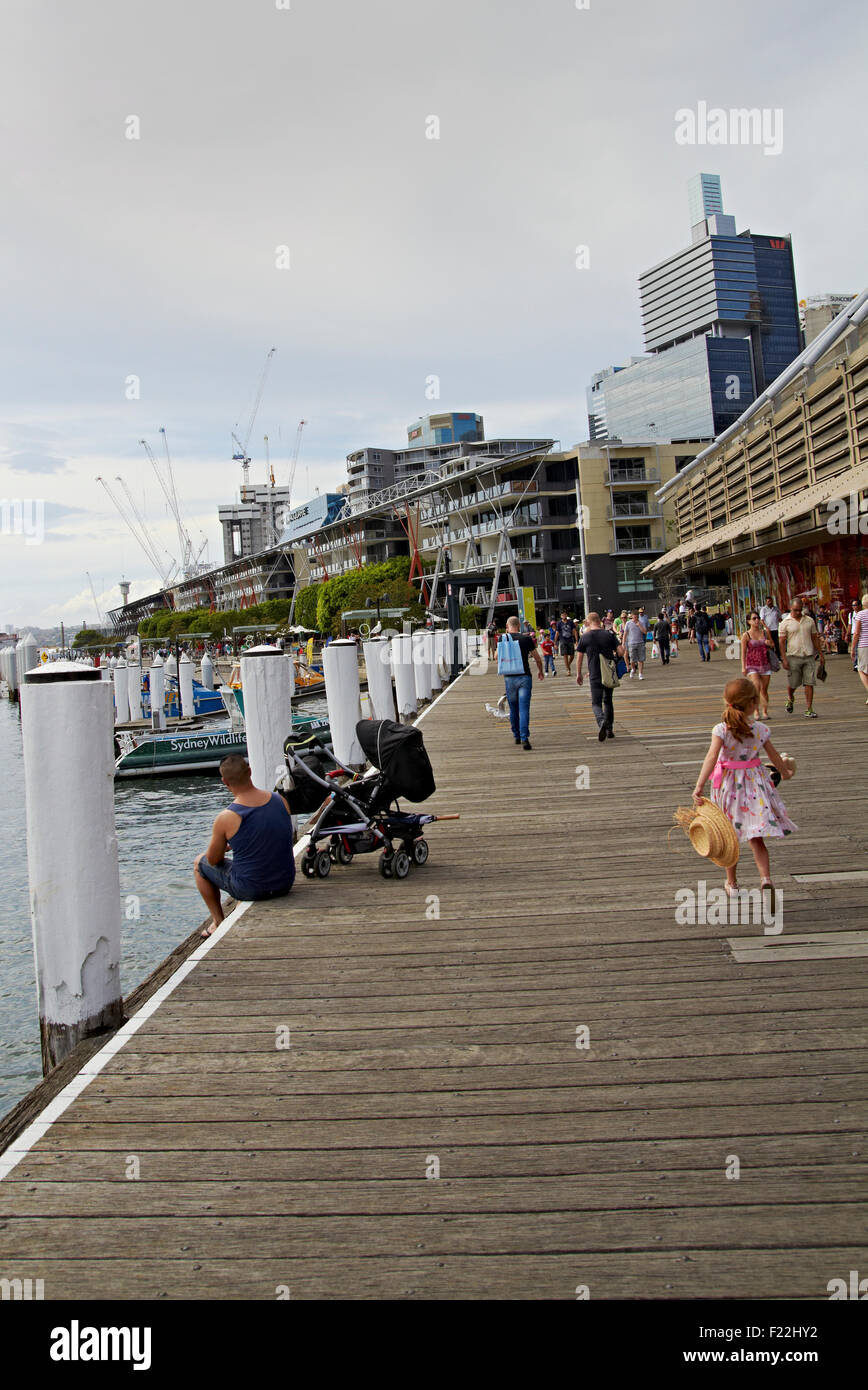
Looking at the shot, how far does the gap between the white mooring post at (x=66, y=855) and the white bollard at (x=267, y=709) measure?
13.5ft

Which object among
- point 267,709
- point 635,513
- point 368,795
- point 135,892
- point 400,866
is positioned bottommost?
point 135,892

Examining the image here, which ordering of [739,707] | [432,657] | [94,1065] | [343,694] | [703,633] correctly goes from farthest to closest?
[703,633] → [432,657] → [343,694] → [739,707] → [94,1065]

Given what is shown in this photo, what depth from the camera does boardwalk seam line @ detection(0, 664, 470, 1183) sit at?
3.77m

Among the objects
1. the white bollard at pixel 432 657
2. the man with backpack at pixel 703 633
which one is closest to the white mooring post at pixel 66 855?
the white bollard at pixel 432 657

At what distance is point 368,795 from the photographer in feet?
25.6

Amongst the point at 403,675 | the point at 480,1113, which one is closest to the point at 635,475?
the point at 403,675

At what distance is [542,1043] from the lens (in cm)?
442

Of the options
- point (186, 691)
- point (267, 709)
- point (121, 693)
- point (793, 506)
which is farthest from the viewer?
point (121, 693)

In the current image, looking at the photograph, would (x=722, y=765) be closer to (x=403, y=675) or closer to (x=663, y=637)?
(x=403, y=675)

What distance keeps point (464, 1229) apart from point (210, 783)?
27.8m

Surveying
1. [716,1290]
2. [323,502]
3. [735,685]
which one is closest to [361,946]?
[735,685]

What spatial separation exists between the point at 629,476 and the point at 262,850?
254 ft

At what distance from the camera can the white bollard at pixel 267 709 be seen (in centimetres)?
904

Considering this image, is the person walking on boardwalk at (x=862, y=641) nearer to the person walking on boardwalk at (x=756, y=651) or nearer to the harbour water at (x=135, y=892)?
the person walking on boardwalk at (x=756, y=651)
